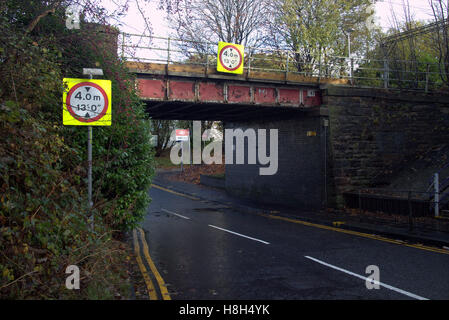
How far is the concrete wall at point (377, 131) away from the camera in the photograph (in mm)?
17531

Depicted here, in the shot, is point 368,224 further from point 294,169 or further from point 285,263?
point 294,169

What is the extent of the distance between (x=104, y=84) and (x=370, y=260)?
665cm

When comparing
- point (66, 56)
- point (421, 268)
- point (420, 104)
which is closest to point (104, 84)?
point (66, 56)

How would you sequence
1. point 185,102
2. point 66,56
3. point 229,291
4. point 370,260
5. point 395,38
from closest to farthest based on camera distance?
1. point 229,291
2. point 370,260
3. point 66,56
4. point 185,102
5. point 395,38

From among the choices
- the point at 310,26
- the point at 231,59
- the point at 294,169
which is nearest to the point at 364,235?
the point at 294,169

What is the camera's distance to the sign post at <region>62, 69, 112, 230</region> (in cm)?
Result: 756

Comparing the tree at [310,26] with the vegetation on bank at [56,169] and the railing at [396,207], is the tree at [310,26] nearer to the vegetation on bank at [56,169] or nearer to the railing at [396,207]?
the railing at [396,207]

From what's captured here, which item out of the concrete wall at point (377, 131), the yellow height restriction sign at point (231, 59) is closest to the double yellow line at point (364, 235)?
the concrete wall at point (377, 131)

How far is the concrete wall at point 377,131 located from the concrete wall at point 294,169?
0.72m

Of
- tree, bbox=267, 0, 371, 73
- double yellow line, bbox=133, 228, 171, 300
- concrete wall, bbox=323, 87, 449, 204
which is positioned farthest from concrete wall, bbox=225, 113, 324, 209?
double yellow line, bbox=133, 228, 171, 300

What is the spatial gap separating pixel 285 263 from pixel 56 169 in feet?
16.1

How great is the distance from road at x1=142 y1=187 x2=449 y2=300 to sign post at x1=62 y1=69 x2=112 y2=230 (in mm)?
2725
